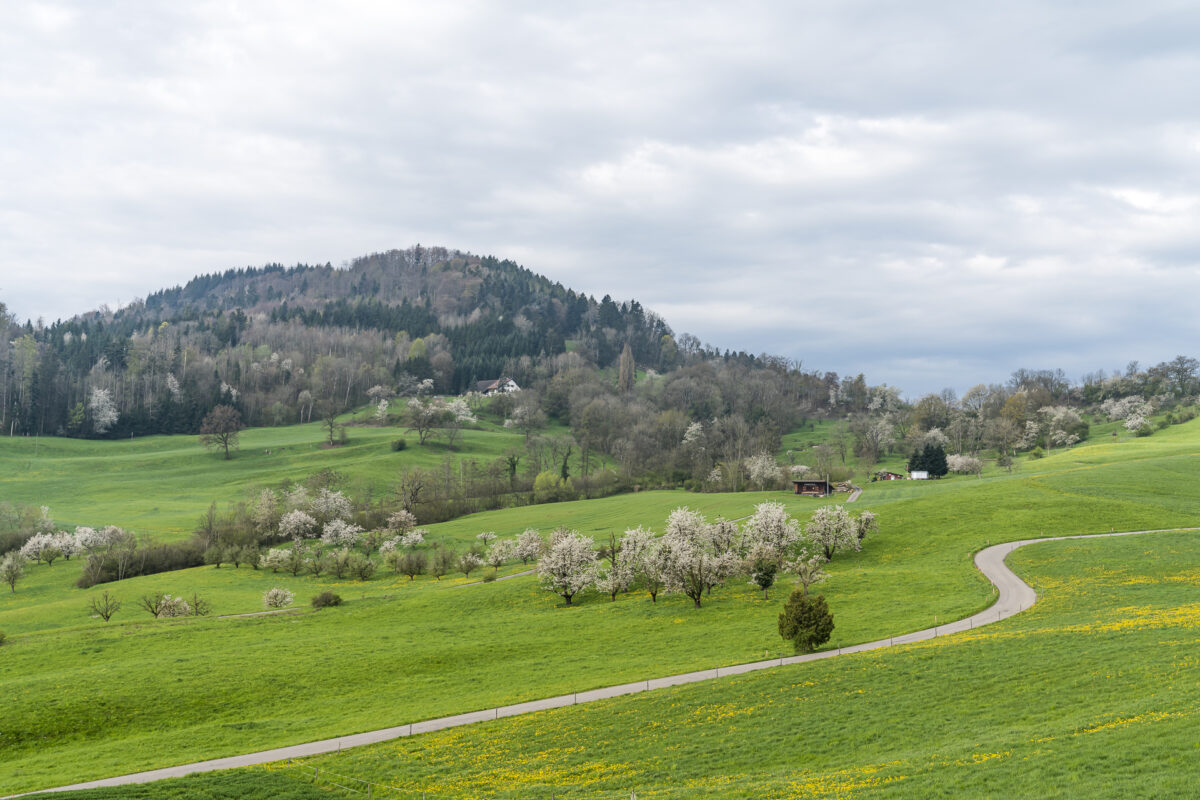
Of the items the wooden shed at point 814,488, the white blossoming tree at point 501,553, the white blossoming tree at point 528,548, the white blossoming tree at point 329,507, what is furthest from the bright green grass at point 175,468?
the wooden shed at point 814,488

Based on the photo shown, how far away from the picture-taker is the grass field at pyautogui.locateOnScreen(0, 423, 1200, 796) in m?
34.8

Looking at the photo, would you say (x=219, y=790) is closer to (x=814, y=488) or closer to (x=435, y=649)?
(x=435, y=649)

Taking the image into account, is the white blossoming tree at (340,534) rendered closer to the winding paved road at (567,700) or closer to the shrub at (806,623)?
the winding paved road at (567,700)

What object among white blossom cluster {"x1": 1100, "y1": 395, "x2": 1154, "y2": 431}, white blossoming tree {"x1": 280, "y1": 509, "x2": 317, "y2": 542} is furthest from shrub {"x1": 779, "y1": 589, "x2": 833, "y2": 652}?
white blossom cluster {"x1": 1100, "y1": 395, "x2": 1154, "y2": 431}

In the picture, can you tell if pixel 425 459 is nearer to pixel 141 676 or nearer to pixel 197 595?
pixel 197 595

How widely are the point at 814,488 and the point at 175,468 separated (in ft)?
448

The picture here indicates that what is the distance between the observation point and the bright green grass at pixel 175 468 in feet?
413

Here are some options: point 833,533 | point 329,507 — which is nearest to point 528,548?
point 833,533

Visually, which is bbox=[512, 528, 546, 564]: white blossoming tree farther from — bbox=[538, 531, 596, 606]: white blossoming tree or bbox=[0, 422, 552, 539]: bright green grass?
bbox=[0, 422, 552, 539]: bright green grass

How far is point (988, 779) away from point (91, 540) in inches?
4586

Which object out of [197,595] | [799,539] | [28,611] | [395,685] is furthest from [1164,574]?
[28,611]

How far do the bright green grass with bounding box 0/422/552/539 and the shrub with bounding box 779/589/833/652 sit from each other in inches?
3855

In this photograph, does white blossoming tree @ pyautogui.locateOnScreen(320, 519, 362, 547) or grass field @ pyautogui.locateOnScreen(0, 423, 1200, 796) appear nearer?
grass field @ pyautogui.locateOnScreen(0, 423, 1200, 796)

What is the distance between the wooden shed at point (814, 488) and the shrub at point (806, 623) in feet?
259
